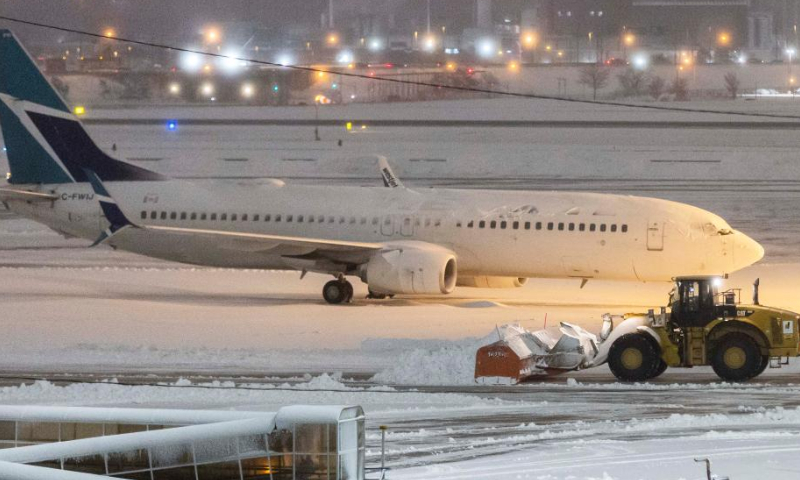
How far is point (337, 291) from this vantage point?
34.7m

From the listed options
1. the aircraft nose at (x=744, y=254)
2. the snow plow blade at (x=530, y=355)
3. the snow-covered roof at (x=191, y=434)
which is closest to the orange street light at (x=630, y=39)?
the aircraft nose at (x=744, y=254)

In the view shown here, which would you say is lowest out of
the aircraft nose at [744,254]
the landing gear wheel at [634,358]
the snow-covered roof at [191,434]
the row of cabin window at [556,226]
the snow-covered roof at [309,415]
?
the landing gear wheel at [634,358]

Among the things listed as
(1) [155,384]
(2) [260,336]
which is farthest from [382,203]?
(1) [155,384]

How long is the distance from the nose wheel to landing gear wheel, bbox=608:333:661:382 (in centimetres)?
1146

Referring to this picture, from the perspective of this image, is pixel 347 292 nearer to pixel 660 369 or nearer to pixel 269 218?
pixel 269 218

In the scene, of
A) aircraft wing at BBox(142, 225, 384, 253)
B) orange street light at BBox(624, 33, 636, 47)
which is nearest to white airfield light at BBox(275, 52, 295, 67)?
orange street light at BBox(624, 33, 636, 47)

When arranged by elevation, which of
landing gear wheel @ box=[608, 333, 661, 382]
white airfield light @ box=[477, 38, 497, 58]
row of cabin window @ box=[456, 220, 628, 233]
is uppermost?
white airfield light @ box=[477, 38, 497, 58]

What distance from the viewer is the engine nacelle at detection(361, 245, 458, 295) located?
3372 cm

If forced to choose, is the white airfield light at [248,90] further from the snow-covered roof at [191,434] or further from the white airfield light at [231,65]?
the snow-covered roof at [191,434]

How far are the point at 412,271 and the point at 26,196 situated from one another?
39.3ft

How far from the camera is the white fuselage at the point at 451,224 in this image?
109 ft

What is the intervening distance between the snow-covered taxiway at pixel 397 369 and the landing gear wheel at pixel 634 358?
31 centimetres

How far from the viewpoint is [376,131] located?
87.4 metres

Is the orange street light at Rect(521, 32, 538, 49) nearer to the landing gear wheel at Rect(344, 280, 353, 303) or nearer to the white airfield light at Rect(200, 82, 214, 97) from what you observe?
the white airfield light at Rect(200, 82, 214, 97)
